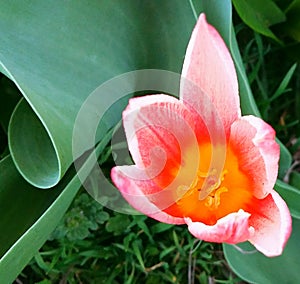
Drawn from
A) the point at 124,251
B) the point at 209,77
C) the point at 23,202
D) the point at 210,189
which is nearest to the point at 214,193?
the point at 210,189

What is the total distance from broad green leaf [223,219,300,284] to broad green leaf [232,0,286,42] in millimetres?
269

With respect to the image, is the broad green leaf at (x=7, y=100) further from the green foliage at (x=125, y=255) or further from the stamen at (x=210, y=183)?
the stamen at (x=210, y=183)

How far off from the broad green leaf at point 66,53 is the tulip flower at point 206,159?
0.28 feet

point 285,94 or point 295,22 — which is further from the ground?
point 295,22

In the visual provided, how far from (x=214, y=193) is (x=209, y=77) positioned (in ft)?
0.39

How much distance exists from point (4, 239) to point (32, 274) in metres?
0.25

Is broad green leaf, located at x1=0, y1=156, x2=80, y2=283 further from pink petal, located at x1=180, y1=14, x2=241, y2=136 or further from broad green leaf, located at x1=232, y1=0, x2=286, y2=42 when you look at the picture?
broad green leaf, located at x1=232, y1=0, x2=286, y2=42

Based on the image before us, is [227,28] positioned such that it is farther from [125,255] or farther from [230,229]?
[125,255]

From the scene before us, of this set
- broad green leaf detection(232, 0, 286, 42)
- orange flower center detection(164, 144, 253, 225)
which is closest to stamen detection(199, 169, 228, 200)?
orange flower center detection(164, 144, 253, 225)

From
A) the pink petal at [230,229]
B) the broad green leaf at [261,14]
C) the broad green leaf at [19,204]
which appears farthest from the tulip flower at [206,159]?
the broad green leaf at [261,14]

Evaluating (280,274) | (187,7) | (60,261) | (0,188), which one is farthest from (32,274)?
(187,7)

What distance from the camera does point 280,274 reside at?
820mm

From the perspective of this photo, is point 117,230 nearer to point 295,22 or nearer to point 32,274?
point 32,274

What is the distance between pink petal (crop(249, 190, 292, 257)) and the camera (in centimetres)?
58
